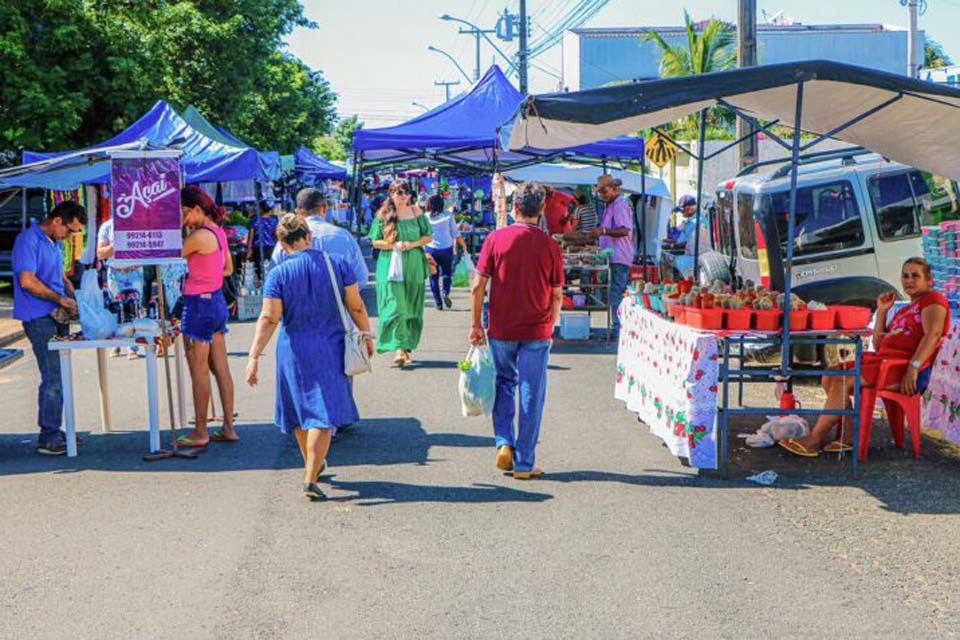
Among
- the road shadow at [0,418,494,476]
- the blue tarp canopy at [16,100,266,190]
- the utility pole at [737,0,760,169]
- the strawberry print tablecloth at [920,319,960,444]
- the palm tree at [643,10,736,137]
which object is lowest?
the road shadow at [0,418,494,476]

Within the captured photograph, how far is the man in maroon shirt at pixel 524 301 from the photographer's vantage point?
7.34 meters

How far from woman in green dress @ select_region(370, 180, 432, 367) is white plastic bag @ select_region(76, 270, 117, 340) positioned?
3.82 metres

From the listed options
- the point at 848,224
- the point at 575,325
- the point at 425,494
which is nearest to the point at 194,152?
the point at 575,325

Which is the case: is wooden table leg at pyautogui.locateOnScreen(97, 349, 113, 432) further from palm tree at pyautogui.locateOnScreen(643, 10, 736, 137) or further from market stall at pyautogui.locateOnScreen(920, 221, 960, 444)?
palm tree at pyautogui.locateOnScreen(643, 10, 736, 137)

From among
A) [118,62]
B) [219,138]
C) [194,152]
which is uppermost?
[118,62]

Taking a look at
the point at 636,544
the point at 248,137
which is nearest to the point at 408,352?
the point at 636,544

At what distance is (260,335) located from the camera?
6961mm

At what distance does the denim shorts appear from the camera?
8.44 metres

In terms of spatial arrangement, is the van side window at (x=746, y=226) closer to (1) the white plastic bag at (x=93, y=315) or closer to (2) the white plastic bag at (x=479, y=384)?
(2) the white plastic bag at (x=479, y=384)


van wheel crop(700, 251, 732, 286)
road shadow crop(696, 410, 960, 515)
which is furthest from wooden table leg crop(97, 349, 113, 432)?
van wheel crop(700, 251, 732, 286)

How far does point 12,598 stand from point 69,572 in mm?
396

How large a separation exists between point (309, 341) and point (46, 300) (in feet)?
8.51

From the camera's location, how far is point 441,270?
18.3 m

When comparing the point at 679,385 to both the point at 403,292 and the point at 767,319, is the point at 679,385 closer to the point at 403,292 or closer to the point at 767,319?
the point at 767,319
